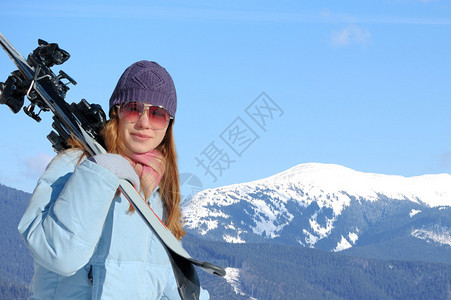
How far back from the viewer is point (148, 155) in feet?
16.8

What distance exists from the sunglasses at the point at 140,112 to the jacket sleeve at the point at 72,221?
34.7 inches

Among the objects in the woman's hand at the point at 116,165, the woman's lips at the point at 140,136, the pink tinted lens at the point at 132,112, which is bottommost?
the woman's hand at the point at 116,165

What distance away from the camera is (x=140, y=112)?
4969 millimetres

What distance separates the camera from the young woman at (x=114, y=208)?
13.4 ft

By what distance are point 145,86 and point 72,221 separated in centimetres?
132

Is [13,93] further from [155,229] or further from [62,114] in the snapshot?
[155,229]

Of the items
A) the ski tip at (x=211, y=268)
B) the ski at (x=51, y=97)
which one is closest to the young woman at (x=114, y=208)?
the ski at (x=51, y=97)

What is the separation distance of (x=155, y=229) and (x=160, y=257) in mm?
1125

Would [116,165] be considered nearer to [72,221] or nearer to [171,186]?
[72,221]

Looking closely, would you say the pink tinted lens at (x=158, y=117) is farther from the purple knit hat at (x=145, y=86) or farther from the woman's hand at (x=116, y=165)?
the woman's hand at (x=116, y=165)

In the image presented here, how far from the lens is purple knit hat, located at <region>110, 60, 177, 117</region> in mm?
4926

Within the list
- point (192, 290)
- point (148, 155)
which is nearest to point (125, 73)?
point (148, 155)

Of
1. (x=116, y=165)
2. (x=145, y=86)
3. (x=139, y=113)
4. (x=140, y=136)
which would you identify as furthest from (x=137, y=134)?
(x=116, y=165)

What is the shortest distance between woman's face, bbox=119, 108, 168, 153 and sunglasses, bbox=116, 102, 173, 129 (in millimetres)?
29
